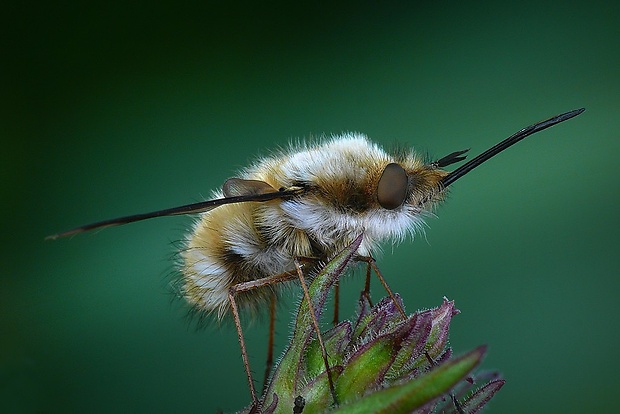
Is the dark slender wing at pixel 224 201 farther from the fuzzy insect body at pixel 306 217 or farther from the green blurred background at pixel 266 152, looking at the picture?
the green blurred background at pixel 266 152

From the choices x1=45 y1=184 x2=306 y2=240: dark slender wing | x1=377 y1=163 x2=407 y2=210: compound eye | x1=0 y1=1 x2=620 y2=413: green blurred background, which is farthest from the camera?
x1=0 y1=1 x2=620 y2=413: green blurred background

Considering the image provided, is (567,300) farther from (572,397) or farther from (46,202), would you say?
(46,202)

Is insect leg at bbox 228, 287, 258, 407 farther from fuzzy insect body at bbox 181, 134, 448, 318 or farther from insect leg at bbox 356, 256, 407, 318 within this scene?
insect leg at bbox 356, 256, 407, 318

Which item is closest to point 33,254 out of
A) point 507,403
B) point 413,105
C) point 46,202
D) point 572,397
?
point 46,202

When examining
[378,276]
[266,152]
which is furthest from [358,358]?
[266,152]

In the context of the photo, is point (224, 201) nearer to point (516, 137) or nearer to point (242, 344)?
point (242, 344)

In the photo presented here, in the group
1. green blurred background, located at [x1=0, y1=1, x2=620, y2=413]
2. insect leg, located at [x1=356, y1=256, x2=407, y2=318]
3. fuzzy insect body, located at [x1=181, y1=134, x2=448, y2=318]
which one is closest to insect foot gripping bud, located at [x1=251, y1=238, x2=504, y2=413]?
insect leg, located at [x1=356, y1=256, x2=407, y2=318]
